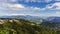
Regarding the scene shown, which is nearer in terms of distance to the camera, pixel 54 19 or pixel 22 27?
pixel 54 19

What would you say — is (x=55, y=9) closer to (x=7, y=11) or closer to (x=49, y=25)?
(x=49, y=25)

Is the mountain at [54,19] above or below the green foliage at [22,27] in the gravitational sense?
above

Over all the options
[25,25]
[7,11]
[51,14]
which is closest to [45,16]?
[51,14]

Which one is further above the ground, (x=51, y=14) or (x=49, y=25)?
(x=51, y=14)

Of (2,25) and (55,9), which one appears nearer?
(2,25)

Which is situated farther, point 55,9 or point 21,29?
point 55,9

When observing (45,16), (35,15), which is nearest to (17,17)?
(35,15)

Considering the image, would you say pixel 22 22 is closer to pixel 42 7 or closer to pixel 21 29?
pixel 21 29

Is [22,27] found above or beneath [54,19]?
beneath

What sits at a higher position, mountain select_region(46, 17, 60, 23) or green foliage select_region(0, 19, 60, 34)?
mountain select_region(46, 17, 60, 23)
